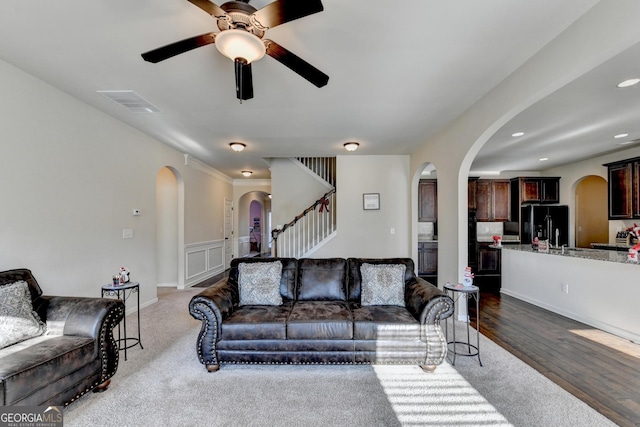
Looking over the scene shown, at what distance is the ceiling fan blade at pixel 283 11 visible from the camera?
1519mm

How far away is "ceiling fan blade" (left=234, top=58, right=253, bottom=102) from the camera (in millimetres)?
1985

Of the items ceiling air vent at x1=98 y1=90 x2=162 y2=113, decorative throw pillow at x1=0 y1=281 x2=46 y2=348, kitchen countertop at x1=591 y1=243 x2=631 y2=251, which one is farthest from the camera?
kitchen countertop at x1=591 y1=243 x2=631 y2=251

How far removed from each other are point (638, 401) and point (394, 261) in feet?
6.96

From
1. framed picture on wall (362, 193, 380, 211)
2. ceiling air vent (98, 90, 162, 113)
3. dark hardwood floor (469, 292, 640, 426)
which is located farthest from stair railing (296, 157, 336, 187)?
dark hardwood floor (469, 292, 640, 426)

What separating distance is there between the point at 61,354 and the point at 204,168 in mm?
5322

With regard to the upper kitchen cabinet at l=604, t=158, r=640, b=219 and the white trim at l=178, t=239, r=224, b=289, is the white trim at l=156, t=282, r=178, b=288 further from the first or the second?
the upper kitchen cabinet at l=604, t=158, r=640, b=219

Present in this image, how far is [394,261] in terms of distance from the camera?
3451 mm

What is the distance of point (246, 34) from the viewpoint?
5.88 ft

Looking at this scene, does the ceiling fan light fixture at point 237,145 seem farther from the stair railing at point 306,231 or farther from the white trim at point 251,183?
the white trim at point 251,183

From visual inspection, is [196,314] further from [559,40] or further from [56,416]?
[559,40]

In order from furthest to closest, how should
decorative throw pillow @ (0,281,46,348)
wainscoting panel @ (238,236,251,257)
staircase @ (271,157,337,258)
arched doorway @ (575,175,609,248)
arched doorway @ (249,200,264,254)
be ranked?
arched doorway @ (249,200,264,254)
wainscoting panel @ (238,236,251,257)
arched doorway @ (575,175,609,248)
staircase @ (271,157,337,258)
decorative throw pillow @ (0,281,46,348)

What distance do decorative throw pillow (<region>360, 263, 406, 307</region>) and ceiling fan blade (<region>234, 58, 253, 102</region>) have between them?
213cm

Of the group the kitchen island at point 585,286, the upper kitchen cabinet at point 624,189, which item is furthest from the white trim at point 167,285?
the upper kitchen cabinet at point 624,189

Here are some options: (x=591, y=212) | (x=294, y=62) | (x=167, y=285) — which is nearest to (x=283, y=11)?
(x=294, y=62)
